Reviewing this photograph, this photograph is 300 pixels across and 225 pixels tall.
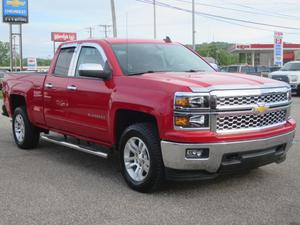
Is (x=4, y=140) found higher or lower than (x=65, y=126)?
lower

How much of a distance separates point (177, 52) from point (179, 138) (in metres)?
2.28

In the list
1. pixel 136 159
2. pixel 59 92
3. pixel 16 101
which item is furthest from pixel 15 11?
pixel 136 159

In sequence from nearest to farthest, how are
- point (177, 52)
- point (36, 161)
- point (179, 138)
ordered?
1. point (179, 138)
2. point (177, 52)
3. point (36, 161)

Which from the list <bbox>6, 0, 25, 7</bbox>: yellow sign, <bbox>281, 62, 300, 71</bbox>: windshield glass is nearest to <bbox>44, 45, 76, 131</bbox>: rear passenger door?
<bbox>281, 62, 300, 71</bbox>: windshield glass

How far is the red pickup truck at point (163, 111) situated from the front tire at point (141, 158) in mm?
12

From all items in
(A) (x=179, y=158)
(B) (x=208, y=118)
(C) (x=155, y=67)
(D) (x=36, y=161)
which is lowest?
(D) (x=36, y=161)

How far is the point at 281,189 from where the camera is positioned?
551cm

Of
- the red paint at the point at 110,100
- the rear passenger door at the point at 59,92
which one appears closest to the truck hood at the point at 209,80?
the red paint at the point at 110,100

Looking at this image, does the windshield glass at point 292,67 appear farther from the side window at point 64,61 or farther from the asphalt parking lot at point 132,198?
the side window at point 64,61

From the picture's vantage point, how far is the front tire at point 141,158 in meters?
5.21

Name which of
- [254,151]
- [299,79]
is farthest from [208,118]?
[299,79]

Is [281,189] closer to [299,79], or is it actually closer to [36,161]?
[36,161]

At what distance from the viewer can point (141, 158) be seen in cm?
550

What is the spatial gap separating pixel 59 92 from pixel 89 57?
740 mm
